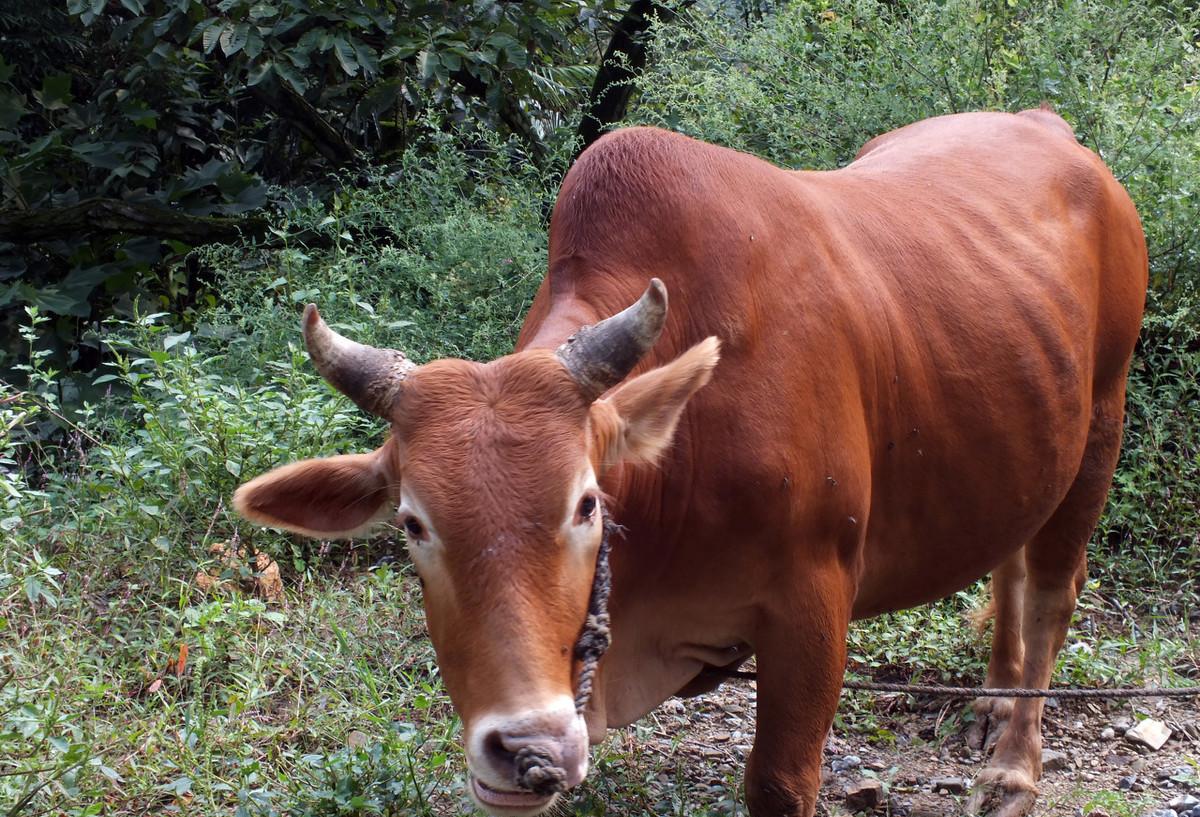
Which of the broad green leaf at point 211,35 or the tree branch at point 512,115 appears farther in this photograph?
the tree branch at point 512,115

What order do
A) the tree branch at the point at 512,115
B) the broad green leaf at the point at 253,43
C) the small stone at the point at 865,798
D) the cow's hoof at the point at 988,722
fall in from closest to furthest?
1. the small stone at the point at 865,798
2. the cow's hoof at the point at 988,722
3. the broad green leaf at the point at 253,43
4. the tree branch at the point at 512,115

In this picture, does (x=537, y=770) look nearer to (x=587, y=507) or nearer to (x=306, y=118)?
(x=587, y=507)

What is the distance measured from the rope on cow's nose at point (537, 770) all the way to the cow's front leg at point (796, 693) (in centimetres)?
99

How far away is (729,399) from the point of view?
3.08m

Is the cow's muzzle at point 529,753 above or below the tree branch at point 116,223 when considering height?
above

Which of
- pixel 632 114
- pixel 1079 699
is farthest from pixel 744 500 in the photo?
pixel 632 114

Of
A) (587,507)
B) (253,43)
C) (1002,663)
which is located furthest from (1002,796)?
(253,43)

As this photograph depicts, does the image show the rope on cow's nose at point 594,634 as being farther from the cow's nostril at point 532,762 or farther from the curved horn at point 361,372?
the curved horn at point 361,372

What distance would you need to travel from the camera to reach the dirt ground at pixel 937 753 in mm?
4242

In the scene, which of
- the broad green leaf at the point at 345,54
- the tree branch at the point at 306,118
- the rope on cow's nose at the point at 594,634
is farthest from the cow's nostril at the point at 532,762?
the tree branch at the point at 306,118

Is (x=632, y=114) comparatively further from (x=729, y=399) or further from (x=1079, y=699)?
(x=729, y=399)

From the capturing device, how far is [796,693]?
3186 millimetres

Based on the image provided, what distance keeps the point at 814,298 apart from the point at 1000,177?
4.61ft

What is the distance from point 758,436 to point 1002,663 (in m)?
2.32
